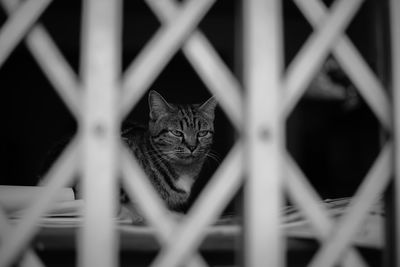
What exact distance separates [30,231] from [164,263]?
0.81 ft

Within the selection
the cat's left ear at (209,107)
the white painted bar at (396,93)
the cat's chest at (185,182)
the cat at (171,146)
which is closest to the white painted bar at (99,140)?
the white painted bar at (396,93)

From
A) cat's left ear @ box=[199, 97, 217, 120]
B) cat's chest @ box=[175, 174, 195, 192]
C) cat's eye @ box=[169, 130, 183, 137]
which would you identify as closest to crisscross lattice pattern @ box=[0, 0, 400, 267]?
cat's chest @ box=[175, 174, 195, 192]

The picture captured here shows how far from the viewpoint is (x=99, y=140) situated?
0.69m

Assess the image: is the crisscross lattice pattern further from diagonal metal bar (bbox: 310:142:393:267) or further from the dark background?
the dark background

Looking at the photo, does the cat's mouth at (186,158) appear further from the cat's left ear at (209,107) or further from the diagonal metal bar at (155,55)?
the diagonal metal bar at (155,55)

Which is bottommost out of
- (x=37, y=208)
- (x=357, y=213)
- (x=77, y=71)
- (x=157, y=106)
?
(x=357, y=213)

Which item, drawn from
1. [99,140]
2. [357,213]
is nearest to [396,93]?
[357,213]

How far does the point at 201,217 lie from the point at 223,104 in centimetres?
22

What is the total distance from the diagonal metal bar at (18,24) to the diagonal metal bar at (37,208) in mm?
220

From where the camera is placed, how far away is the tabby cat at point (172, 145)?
187 centimetres

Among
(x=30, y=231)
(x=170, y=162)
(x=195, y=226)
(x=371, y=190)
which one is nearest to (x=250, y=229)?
(x=195, y=226)

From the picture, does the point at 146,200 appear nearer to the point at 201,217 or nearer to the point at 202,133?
the point at 201,217

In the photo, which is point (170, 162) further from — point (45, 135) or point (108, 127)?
point (45, 135)

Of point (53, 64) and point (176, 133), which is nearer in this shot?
point (53, 64)
